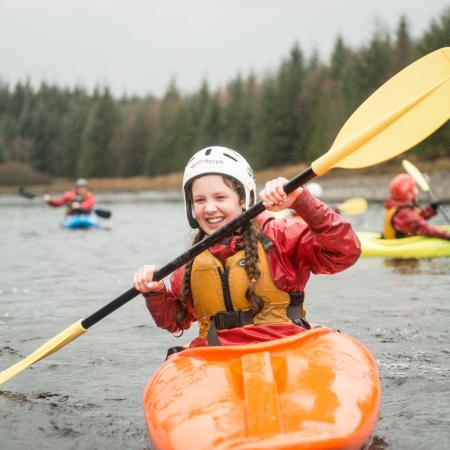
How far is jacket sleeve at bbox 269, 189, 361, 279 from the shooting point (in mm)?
3104

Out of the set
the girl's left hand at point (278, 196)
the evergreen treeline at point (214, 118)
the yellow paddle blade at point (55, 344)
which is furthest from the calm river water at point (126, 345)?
the evergreen treeline at point (214, 118)

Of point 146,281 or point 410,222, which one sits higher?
point 410,222

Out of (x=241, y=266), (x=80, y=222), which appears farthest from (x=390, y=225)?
(x=80, y=222)

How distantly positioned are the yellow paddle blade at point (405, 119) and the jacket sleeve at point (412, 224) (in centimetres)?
674

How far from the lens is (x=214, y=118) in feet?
179

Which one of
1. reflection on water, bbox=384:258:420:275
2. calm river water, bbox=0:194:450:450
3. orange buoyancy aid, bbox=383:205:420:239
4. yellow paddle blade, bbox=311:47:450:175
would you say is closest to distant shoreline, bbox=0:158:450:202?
orange buoyancy aid, bbox=383:205:420:239

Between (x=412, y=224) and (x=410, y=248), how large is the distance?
1.22 ft

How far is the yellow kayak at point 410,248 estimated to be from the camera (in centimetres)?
984

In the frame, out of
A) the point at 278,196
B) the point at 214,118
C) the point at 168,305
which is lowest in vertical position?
the point at 168,305

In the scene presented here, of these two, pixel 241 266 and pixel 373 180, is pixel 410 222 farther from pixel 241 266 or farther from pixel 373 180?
pixel 373 180

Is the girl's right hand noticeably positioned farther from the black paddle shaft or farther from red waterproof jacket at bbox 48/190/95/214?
red waterproof jacket at bbox 48/190/95/214

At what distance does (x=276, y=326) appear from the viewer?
333 cm

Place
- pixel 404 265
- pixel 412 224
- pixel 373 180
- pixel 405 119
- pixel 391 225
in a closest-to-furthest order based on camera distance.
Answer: pixel 405 119, pixel 404 265, pixel 412 224, pixel 391 225, pixel 373 180

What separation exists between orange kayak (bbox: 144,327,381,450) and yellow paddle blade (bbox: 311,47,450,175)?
2.64ft
